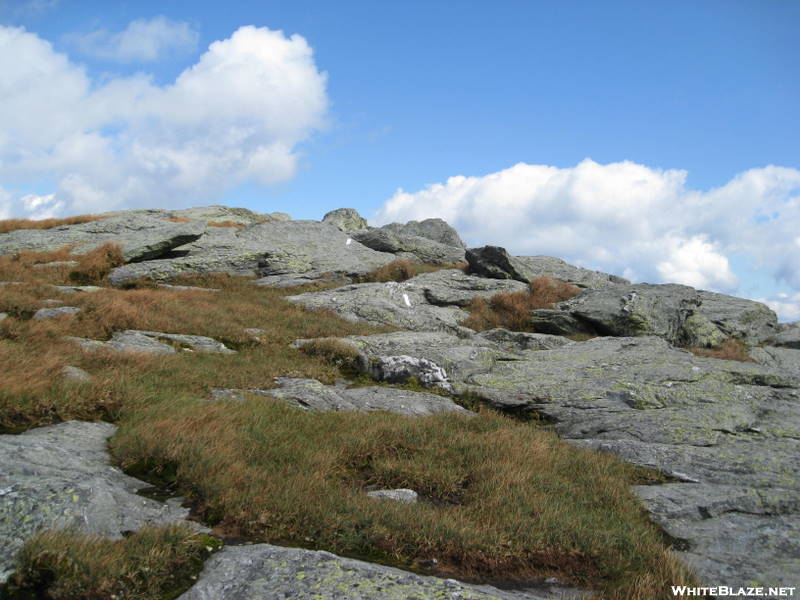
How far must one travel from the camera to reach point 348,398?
40.7 feet

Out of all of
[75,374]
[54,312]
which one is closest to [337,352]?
[75,374]

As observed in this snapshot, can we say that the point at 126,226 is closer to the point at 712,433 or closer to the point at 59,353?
the point at 59,353

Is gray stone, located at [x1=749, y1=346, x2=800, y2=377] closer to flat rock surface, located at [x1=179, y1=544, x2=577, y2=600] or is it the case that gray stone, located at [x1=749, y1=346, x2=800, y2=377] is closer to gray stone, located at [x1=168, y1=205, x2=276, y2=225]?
flat rock surface, located at [x1=179, y1=544, x2=577, y2=600]

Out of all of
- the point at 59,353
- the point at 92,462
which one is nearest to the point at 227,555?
the point at 92,462

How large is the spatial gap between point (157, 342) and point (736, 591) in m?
13.7

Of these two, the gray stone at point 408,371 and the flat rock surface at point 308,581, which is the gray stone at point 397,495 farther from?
the gray stone at point 408,371

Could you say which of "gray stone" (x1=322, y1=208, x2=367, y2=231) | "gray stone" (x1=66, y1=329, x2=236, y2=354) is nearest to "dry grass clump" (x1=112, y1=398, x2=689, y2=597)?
"gray stone" (x1=66, y1=329, x2=236, y2=354)

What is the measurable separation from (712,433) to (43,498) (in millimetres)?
11751

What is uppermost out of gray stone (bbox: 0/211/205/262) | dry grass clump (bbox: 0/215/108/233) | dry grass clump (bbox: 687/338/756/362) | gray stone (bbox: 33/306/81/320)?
dry grass clump (bbox: 0/215/108/233)

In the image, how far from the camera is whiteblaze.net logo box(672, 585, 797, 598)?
223 inches

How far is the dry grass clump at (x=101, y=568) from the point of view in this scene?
4340 millimetres

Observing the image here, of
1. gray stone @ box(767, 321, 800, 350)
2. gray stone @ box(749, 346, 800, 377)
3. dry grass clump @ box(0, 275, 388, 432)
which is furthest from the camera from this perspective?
gray stone @ box(767, 321, 800, 350)

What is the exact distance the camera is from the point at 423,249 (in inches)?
1777

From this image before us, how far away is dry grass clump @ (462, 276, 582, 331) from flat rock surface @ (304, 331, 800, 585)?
5627mm
